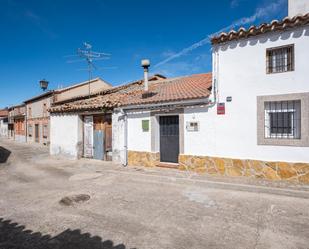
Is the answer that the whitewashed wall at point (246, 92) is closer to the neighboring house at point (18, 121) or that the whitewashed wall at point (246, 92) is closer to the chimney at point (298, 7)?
the chimney at point (298, 7)

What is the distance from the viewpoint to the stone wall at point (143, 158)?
31.2ft

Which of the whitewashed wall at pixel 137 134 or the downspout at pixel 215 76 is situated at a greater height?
the downspout at pixel 215 76

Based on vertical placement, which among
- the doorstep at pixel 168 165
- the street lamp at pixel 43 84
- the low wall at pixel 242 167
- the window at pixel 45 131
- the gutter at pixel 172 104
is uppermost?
the street lamp at pixel 43 84

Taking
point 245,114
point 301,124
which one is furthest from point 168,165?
point 301,124

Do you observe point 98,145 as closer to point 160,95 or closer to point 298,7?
point 160,95

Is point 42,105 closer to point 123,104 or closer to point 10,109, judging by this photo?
point 10,109

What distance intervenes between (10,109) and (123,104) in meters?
34.2

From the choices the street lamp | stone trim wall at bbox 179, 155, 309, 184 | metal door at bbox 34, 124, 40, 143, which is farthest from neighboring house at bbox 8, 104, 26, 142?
stone trim wall at bbox 179, 155, 309, 184

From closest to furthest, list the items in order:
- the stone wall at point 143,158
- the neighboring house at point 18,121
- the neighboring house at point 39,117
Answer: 1. the stone wall at point 143,158
2. the neighboring house at point 39,117
3. the neighboring house at point 18,121

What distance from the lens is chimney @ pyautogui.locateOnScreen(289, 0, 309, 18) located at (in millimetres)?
7707

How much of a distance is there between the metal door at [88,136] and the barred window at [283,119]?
9213 mm

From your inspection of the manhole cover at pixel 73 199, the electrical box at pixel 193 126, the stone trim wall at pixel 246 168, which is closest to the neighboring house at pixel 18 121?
the manhole cover at pixel 73 199

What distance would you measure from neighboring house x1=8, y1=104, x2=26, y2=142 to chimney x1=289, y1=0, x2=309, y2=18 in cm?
3182

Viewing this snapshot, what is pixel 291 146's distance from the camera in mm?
6707
